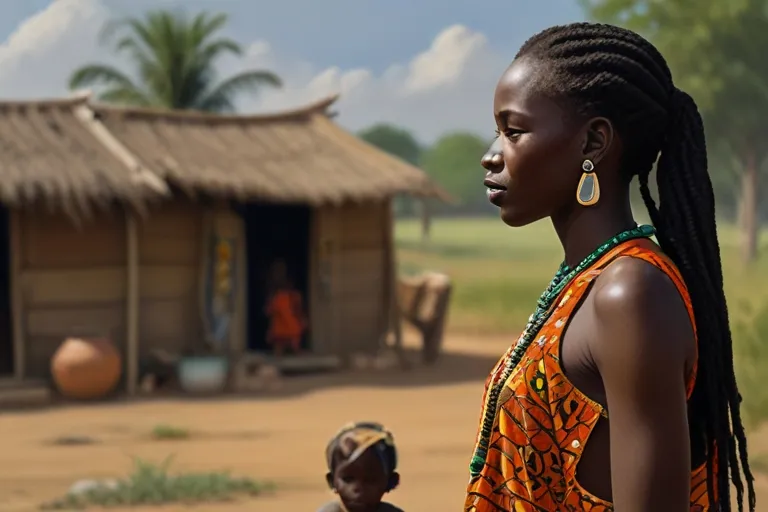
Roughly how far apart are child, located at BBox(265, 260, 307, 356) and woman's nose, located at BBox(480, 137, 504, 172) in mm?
11568

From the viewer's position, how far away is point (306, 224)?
577 inches

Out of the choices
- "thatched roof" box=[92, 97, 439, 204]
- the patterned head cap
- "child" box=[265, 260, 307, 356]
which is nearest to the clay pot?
"thatched roof" box=[92, 97, 439, 204]

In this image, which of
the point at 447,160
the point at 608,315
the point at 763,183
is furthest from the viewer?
the point at 447,160

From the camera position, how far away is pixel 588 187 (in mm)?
1485

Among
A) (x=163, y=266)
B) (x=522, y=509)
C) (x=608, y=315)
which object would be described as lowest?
(x=522, y=509)

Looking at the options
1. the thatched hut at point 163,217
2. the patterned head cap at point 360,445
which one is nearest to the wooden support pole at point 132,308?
the thatched hut at point 163,217

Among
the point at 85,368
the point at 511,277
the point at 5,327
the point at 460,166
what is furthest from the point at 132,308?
the point at 460,166

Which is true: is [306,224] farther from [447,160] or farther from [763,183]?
[447,160]

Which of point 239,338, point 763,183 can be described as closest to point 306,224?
point 239,338

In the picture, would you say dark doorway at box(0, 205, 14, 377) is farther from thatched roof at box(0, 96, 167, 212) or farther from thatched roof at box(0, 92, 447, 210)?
thatched roof at box(0, 92, 447, 210)

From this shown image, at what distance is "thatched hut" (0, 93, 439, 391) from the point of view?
11.2 m

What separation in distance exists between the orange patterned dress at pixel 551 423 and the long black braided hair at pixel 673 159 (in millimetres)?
54

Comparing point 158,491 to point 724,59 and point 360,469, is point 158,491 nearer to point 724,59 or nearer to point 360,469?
point 360,469

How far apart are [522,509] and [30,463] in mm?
7050
